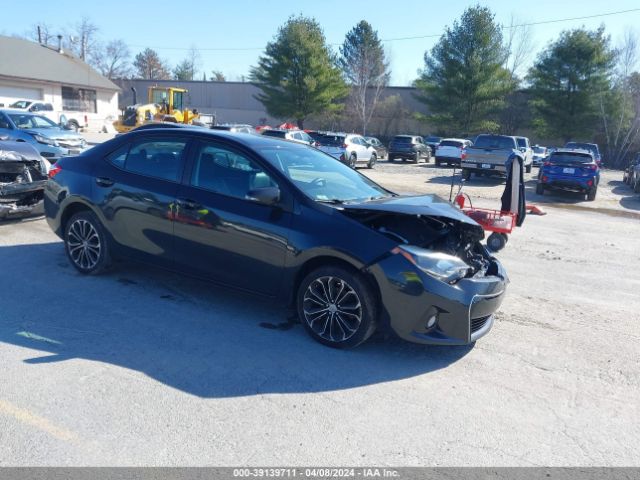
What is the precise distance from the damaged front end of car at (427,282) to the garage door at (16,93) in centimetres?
4379

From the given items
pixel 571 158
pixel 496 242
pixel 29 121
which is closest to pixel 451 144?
pixel 571 158

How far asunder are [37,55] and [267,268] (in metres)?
50.3

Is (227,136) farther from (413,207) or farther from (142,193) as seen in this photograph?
(413,207)

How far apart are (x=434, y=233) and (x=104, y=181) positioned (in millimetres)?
3489

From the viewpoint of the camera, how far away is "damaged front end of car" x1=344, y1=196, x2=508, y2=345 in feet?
13.2

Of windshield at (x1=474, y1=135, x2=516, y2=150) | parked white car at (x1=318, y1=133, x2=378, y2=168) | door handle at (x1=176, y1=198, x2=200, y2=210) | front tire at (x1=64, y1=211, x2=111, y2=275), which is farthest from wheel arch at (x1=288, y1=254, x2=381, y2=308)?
parked white car at (x1=318, y1=133, x2=378, y2=168)

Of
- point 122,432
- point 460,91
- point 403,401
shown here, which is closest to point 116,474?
point 122,432

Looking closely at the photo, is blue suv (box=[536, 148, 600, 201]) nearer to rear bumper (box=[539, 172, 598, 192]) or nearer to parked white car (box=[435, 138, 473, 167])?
rear bumper (box=[539, 172, 598, 192])

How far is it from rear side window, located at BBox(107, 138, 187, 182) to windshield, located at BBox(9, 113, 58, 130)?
13196 millimetres

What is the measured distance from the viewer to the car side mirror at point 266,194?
14.5 feet

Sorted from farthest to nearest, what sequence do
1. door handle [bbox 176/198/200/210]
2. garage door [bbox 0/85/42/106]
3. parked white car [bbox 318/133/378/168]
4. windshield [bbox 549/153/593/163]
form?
garage door [bbox 0/85/42/106]
parked white car [bbox 318/133/378/168]
windshield [bbox 549/153/593/163]
door handle [bbox 176/198/200/210]

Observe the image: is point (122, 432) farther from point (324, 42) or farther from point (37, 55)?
point (37, 55)

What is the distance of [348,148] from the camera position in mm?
24391

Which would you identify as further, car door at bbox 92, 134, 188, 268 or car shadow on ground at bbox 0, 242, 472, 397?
car door at bbox 92, 134, 188, 268
